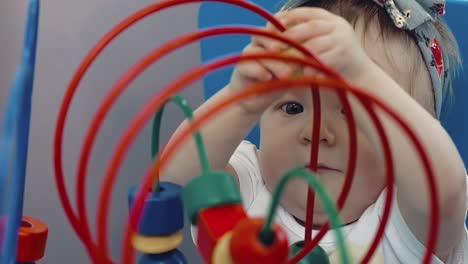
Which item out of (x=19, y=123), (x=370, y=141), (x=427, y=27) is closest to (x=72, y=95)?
(x=19, y=123)

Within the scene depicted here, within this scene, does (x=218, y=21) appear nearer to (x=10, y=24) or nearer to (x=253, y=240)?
(x=10, y=24)

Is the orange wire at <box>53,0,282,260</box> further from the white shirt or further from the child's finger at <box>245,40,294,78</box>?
the white shirt

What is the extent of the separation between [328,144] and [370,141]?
0.05 metres

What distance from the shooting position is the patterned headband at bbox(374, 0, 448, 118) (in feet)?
1.73

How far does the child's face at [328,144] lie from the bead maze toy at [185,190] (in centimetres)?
19

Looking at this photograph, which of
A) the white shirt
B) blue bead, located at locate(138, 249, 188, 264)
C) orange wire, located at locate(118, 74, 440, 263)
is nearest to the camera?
orange wire, located at locate(118, 74, 440, 263)

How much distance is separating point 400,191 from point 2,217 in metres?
0.27

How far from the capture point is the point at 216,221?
0.82ft

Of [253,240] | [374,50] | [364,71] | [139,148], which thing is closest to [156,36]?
[139,148]

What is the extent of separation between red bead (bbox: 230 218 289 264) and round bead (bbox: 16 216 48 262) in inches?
5.4

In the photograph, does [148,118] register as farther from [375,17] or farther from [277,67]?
[375,17]

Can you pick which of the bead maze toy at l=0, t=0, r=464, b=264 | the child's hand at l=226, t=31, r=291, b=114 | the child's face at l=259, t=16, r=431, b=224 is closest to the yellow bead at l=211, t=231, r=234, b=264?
the bead maze toy at l=0, t=0, r=464, b=264

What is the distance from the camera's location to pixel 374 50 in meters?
0.52

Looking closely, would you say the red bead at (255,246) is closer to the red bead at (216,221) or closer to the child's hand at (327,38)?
the red bead at (216,221)
